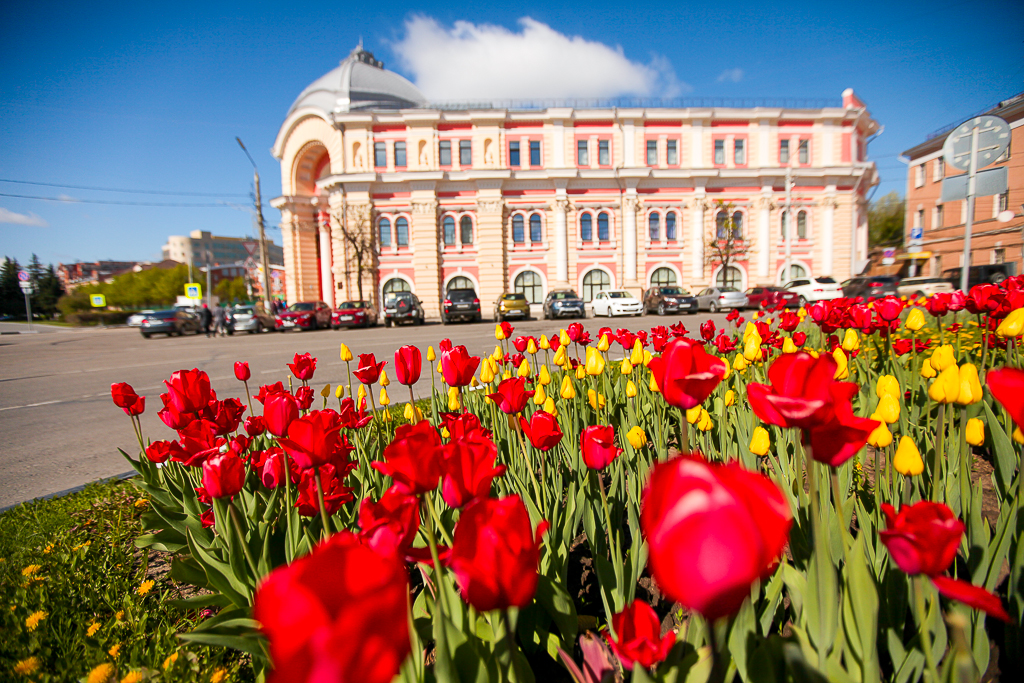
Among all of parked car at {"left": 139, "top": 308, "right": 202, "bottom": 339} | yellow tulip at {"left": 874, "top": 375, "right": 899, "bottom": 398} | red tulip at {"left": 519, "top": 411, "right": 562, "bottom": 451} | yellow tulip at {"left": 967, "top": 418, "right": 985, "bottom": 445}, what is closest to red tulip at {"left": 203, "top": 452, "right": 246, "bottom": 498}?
red tulip at {"left": 519, "top": 411, "right": 562, "bottom": 451}

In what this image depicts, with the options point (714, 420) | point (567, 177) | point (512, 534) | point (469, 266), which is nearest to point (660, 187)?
point (567, 177)

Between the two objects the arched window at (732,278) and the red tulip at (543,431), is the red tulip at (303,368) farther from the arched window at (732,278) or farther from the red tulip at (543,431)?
the arched window at (732,278)

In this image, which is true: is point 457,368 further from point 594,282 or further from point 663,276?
point 663,276

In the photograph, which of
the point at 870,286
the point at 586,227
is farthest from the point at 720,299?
the point at 586,227

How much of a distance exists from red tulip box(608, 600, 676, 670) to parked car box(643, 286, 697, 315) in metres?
23.0

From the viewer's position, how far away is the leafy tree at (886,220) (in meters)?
47.4

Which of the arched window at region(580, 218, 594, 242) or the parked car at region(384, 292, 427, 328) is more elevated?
the arched window at region(580, 218, 594, 242)

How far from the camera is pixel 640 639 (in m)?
0.95

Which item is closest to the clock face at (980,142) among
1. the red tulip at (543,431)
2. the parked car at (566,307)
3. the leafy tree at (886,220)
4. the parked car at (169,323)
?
the red tulip at (543,431)

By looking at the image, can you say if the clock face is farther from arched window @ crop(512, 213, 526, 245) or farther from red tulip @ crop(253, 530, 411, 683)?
arched window @ crop(512, 213, 526, 245)

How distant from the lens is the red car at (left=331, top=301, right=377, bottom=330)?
22.9 m

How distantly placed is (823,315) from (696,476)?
3.32m

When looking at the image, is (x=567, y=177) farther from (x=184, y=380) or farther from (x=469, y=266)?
(x=184, y=380)

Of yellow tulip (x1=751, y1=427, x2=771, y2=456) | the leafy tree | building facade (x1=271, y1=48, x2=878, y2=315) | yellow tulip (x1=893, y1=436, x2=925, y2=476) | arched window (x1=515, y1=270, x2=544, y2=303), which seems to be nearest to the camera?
yellow tulip (x1=893, y1=436, x2=925, y2=476)
